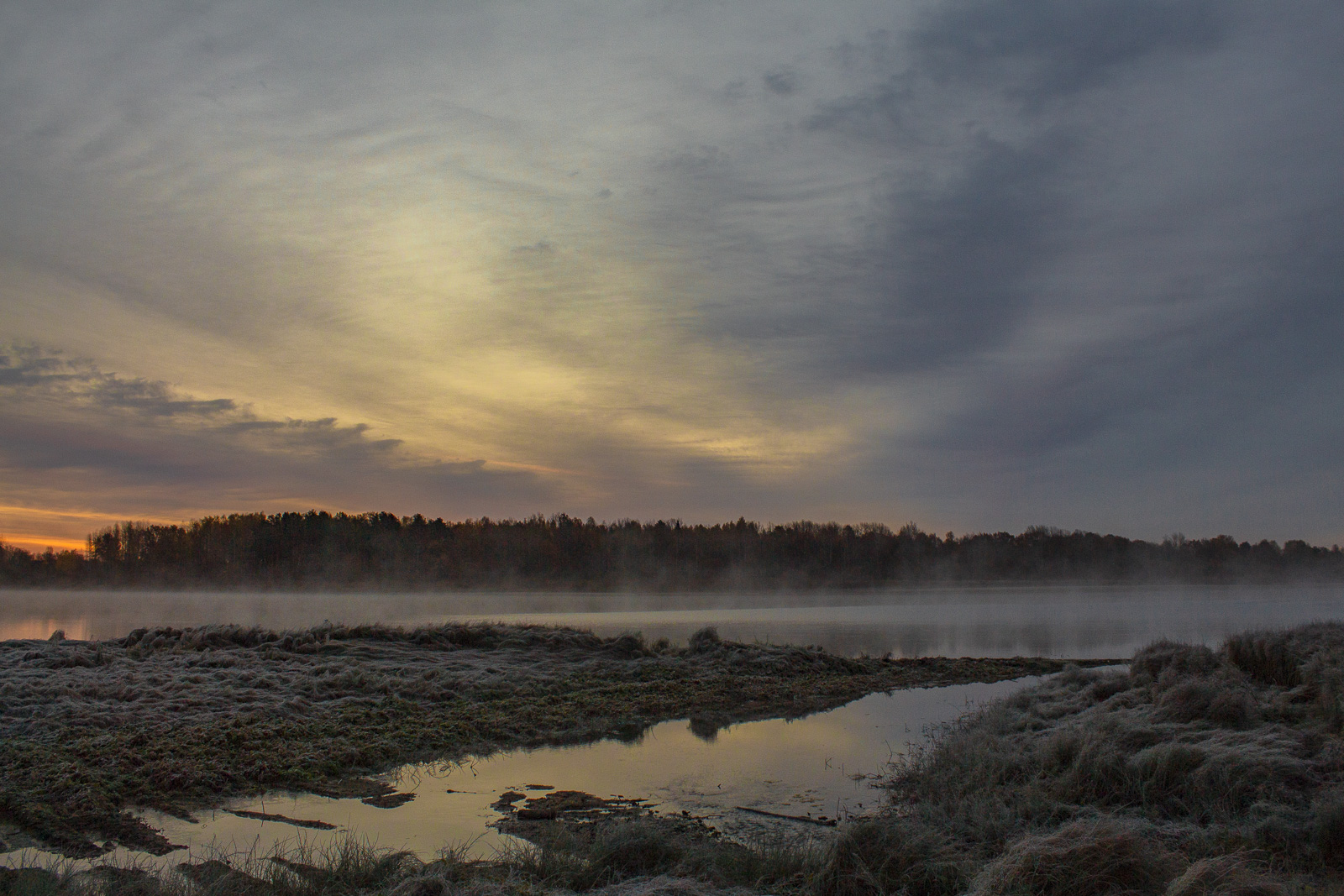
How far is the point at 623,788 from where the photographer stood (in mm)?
10453

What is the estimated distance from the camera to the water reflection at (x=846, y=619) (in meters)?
30.6

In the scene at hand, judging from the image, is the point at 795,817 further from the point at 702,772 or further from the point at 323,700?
the point at 323,700

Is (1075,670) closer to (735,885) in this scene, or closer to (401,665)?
(735,885)

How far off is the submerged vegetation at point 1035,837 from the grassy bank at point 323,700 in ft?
11.2

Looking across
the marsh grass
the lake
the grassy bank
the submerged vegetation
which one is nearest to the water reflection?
the lake

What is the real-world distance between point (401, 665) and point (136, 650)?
5.37 m

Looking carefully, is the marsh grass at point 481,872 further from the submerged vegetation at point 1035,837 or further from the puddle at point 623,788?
the puddle at point 623,788

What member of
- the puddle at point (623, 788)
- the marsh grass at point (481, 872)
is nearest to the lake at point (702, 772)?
the puddle at point (623, 788)

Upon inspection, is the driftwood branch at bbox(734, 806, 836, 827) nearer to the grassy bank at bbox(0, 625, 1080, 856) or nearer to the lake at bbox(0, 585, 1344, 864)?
the lake at bbox(0, 585, 1344, 864)

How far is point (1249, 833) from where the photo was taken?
7.87 m

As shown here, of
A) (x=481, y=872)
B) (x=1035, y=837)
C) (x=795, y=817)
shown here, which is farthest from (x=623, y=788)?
(x=1035, y=837)

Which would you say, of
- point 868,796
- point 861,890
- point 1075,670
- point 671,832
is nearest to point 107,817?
point 671,832

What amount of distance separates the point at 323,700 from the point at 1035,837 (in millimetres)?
11904

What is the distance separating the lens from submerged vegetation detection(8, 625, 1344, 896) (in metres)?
6.29
